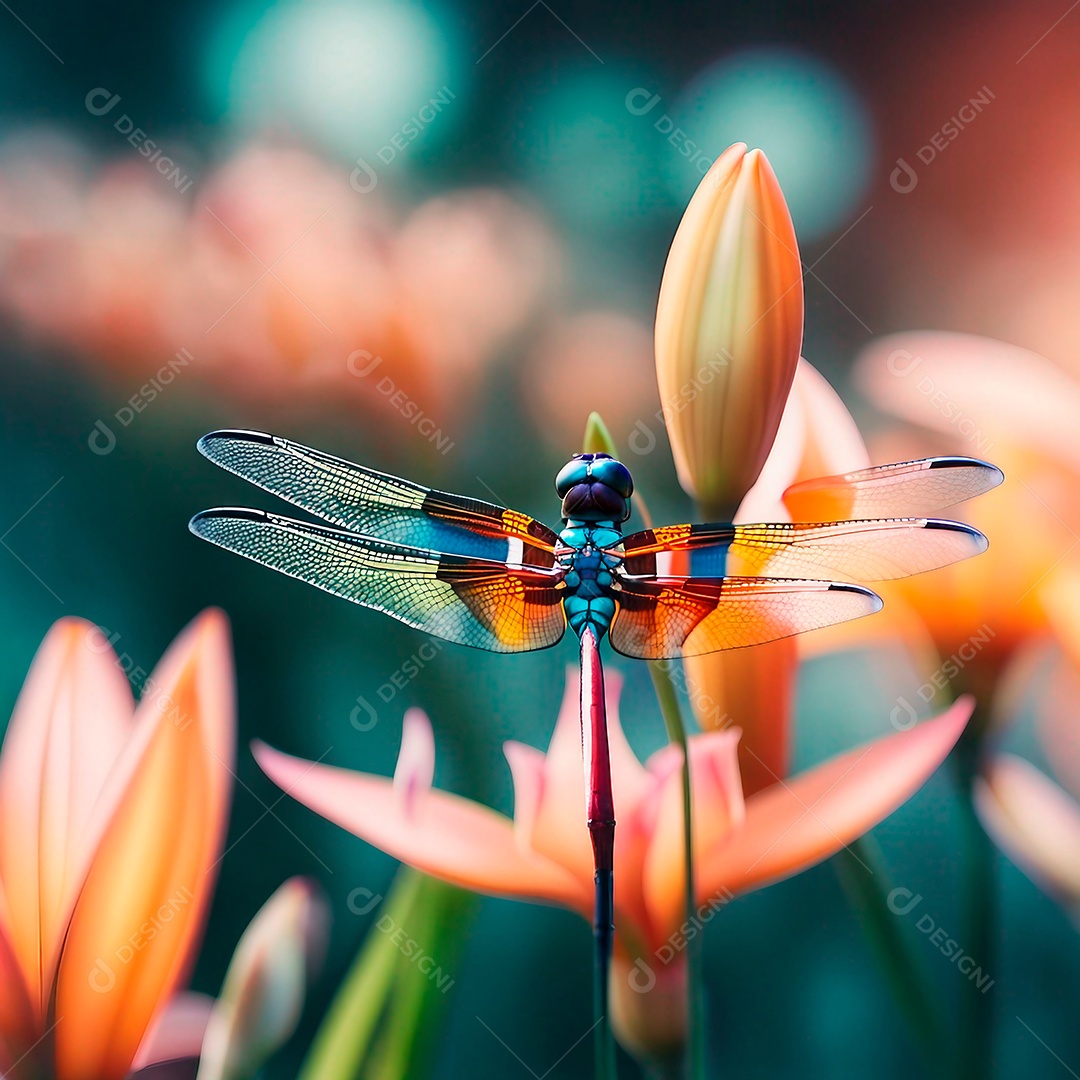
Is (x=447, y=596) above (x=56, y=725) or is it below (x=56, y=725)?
above

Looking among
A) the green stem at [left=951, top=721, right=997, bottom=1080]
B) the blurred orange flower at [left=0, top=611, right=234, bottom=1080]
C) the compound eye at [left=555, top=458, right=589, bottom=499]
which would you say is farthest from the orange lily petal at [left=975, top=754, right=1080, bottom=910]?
the blurred orange flower at [left=0, top=611, right=234, bottom=1080]

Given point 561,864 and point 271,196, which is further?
point 271,196

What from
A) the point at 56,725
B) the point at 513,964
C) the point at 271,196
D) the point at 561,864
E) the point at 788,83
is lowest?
the point at 56,725

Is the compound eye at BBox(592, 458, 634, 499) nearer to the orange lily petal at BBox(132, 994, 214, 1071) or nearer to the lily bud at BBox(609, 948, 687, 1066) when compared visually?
the lily bud at BBox(609, 948, 687, 1066)

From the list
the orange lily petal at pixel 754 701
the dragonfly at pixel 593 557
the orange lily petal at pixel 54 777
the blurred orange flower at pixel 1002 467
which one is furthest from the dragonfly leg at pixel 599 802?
the orange lily petal at pixel 54 777

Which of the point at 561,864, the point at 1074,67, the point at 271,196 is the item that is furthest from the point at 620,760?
the point at 1074,67

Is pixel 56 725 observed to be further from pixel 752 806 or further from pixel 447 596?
pixel 752 806
